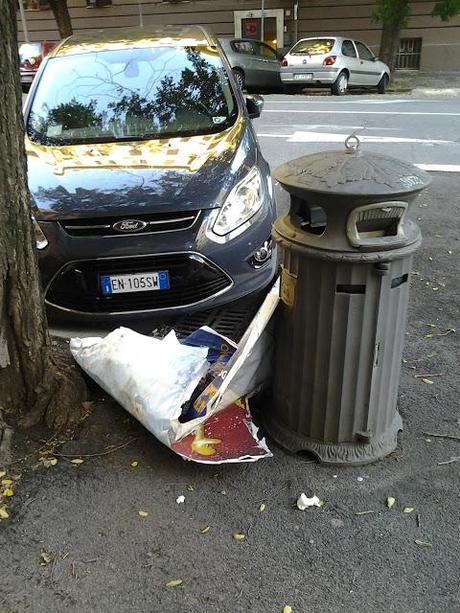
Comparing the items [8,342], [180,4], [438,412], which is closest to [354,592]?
[438,412]

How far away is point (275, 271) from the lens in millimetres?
4008

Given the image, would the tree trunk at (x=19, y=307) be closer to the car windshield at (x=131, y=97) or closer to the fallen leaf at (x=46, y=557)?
the fallen leaf at (x=46, y=557)

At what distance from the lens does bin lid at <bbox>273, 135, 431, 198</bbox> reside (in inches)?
94.3

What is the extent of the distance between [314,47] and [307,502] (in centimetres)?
1698

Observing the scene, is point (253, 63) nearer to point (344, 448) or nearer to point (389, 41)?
point (389, 41)

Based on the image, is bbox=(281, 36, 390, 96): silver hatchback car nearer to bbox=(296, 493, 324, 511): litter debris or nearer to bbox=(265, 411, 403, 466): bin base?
bbox=(265, 411, 403, 466): bin base

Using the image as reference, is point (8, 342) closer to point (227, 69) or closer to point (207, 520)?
point (207, 520)

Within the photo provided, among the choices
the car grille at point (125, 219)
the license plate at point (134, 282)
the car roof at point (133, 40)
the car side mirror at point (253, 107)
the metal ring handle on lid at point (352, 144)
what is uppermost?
the car roof at point (133, 40)

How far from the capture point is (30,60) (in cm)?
1862

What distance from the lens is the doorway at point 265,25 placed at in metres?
25.3

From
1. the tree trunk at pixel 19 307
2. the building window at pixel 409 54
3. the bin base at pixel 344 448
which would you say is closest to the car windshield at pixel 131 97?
the tree trunk at pixel 19 307

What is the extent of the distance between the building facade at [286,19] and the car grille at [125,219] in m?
21.8

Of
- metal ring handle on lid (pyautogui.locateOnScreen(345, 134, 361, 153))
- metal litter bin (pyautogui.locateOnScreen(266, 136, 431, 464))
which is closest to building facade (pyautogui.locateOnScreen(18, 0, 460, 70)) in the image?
metal ring handle on lid (pyautogui.locateOnScreen(345, 134, 361, 153))

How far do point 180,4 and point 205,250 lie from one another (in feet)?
85.4
